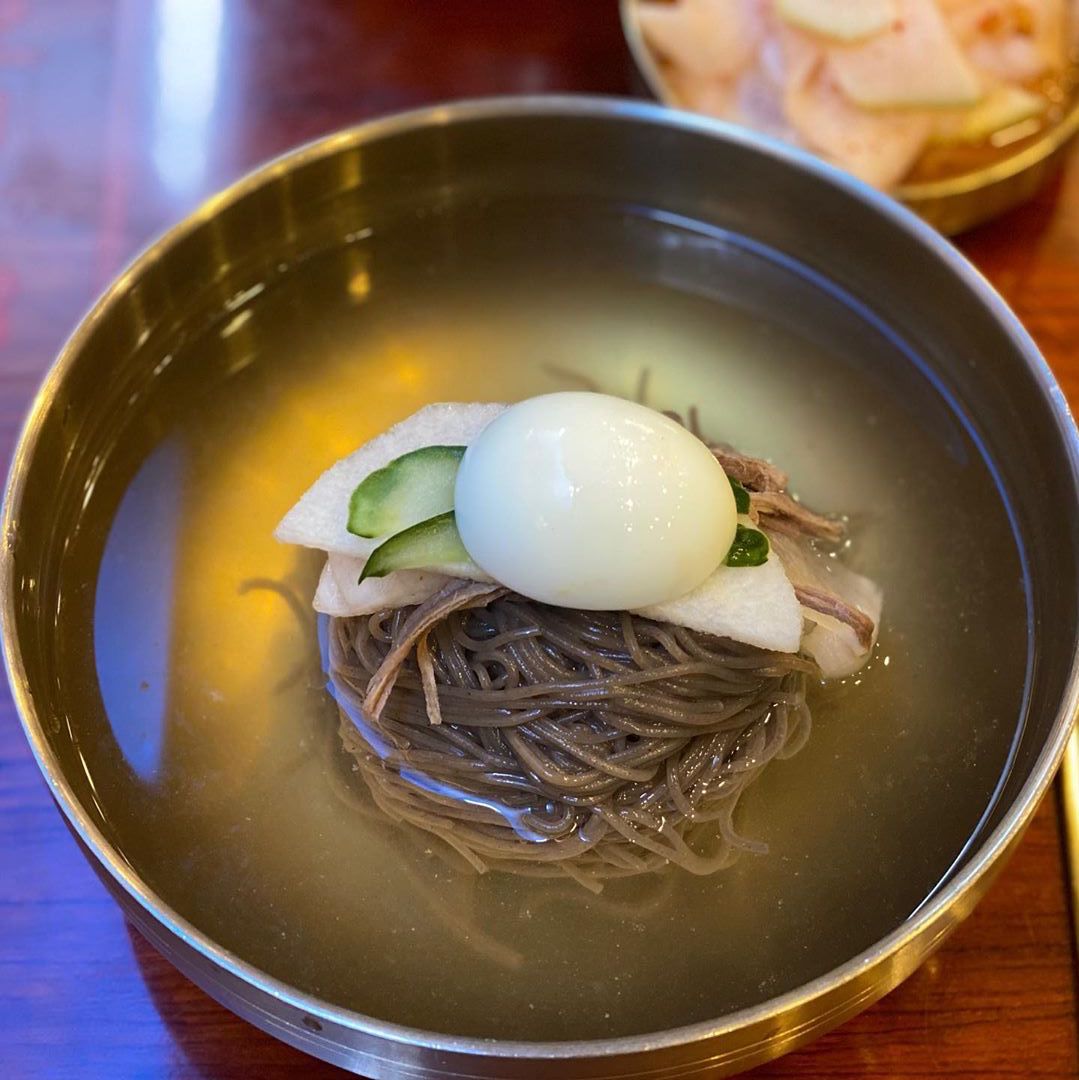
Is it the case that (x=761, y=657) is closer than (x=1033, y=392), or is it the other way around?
(x=761, y=657)

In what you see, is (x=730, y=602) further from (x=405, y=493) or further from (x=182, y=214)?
(x=182, y=214)

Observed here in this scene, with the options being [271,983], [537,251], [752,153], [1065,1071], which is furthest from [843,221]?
[271,983]

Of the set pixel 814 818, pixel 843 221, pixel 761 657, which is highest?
pixel 843 221

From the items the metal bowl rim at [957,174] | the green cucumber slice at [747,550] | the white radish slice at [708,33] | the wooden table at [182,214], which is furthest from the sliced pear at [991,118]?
the green cucumber slice at [747,550]

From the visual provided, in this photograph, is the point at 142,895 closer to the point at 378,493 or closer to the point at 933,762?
the point at 378,493

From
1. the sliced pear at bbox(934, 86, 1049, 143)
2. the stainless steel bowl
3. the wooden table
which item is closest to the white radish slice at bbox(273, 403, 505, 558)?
the wooden table

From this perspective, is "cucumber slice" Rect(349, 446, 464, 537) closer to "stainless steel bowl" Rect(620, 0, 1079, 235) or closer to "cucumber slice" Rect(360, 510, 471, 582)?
"cucumber slice" Rect(360, 510, 471, 582)
